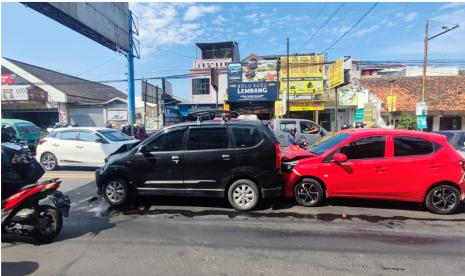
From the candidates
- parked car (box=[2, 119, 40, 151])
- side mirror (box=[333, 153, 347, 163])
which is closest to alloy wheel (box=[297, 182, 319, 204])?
side mirror (box=[333, 153, 347, 163])

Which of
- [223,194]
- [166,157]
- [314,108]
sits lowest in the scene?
[223,194]

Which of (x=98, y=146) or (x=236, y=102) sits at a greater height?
(x=236, y=102)

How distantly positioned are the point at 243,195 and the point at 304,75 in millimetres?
25217

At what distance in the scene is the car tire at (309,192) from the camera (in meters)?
6.43

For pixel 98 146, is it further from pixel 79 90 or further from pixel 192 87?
pixel 79 90

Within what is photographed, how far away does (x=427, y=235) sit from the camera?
5.02 metres

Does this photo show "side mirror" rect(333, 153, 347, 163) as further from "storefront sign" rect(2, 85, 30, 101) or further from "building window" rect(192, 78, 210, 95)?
"storefront sign" rect(2, 85, 30, 101)

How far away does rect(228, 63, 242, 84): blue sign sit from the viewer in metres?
30.0

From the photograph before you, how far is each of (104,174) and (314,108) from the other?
Answer: 24783 mm

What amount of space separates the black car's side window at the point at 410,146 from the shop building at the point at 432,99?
815 inches

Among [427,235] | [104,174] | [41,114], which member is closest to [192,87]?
[41,114]

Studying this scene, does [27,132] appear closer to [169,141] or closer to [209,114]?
[209,114]

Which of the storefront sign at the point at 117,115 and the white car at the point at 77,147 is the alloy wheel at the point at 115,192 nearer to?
the white car at the point at 77,147

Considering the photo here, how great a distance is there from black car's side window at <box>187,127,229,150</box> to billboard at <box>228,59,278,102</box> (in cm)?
2395
